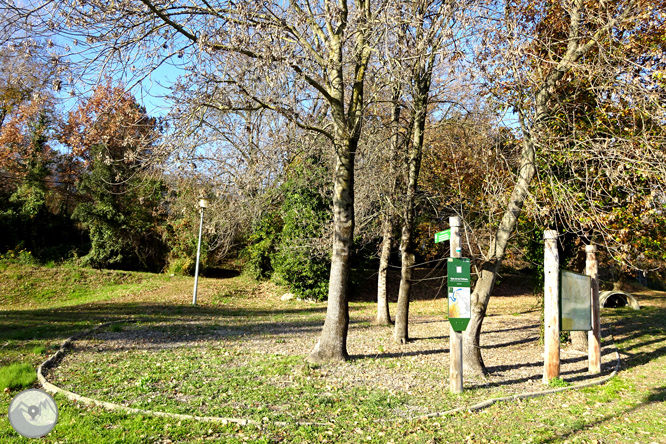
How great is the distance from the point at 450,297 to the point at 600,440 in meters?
2.26

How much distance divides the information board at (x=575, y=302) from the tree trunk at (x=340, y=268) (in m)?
3.45

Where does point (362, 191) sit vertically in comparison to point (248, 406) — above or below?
above

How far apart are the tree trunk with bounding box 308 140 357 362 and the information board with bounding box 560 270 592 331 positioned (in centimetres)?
345

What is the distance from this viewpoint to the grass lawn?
4.61 metres

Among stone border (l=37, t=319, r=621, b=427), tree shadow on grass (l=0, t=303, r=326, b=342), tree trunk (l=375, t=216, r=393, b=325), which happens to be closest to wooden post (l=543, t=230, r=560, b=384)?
stone border (l=37, t=319, r=621, b=427)

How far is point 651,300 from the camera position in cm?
2161

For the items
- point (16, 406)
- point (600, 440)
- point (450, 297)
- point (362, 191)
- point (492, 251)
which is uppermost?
point (362, 191)

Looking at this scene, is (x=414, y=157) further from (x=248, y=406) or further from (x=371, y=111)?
(x=248, y=406)

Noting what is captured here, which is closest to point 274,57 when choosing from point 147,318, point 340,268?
point 340,268

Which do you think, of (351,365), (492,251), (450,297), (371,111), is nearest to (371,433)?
(450,297)

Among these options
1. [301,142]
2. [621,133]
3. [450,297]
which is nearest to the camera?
[450,297]

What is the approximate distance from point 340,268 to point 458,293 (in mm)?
1991

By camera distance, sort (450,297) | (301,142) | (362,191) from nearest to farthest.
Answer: (450,297) → (301,142) → (362,191)

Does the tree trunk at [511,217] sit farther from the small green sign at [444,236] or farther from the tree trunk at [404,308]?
the tree trunk at [404,308]
